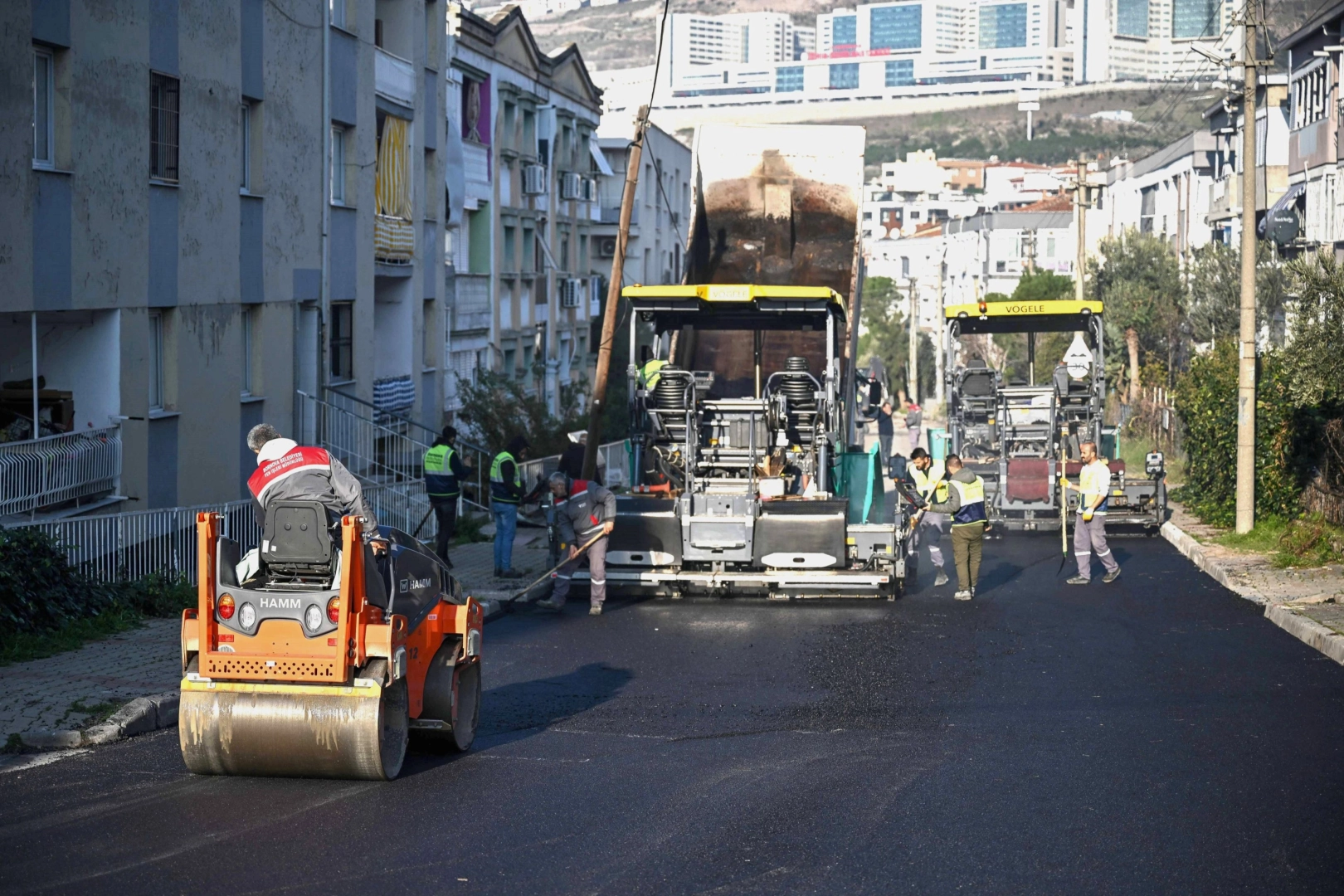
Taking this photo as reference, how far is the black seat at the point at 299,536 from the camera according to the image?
801cm

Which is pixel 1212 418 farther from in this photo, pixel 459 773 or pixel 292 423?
pixel 459 773

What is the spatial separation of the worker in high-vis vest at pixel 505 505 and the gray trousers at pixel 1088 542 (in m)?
6.15

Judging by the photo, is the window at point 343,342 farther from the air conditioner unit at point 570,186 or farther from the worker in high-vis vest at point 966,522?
the air conditioner unit at point 570,186

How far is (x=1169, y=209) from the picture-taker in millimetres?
54375

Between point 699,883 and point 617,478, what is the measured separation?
18.6 meters

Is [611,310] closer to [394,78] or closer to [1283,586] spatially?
[394,78]

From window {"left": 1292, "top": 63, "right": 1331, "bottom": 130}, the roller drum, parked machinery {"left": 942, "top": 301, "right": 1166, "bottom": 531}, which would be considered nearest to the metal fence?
the roller drum

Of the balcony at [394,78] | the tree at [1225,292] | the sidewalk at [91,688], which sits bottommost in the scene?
the sidewalk at [91,688]

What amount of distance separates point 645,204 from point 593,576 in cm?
4389

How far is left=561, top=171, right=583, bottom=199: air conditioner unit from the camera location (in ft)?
139

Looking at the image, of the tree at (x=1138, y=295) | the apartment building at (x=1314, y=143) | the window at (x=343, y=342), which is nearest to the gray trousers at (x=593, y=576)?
the window at (x=343, y=342)

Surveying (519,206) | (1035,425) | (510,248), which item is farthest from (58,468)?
(519,206)

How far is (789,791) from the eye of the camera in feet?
26.9

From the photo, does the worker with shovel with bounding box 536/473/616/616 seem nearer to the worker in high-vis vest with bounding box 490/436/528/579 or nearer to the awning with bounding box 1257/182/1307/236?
the worker in high-vis vest with bounding box 490/436/528/579
